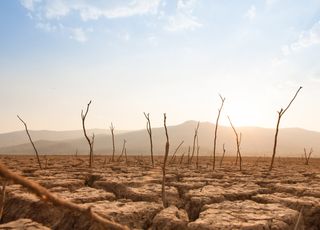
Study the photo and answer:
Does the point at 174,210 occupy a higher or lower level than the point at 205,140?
lower

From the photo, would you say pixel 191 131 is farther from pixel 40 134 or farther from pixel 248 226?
pixel 248 226

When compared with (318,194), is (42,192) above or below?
above

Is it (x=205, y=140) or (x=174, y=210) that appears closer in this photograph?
(x=174, y=210)

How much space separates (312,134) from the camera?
144250mm

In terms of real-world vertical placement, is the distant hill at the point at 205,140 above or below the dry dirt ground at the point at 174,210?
above

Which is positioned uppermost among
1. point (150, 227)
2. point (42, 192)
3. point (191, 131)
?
point (191, 131)

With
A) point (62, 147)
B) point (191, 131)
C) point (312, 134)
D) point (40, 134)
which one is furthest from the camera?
point (40, 134)

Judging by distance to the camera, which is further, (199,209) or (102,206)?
(199,209)

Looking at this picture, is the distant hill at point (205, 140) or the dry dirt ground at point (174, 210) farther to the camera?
the distant hill at point (205, 140)

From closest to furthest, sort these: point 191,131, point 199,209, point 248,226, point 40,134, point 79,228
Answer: point 248,226 < point 79,228 < point 199,209 < point 191,131 < point 40,134

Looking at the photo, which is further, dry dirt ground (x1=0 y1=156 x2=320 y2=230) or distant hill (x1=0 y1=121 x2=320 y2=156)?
distant hill (x1=0 y1=121 x2=320 y2=156)

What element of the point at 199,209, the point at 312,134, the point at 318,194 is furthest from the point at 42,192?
the point at 312,134

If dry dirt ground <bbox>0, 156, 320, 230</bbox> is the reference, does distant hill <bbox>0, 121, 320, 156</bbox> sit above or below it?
above

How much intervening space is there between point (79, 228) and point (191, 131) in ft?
416
